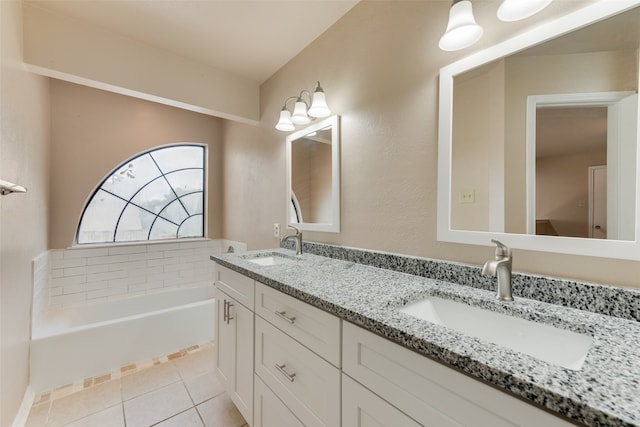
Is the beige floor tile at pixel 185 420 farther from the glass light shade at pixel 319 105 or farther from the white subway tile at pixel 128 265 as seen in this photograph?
the glass light shade at pixel 319 105

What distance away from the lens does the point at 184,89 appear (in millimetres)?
2062

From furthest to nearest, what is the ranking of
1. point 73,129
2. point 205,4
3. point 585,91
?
point 73,129 < point 205,4 < point 585,91

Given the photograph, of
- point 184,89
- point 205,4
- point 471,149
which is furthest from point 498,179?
point 184,89

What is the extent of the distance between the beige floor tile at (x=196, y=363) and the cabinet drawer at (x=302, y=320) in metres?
1.16

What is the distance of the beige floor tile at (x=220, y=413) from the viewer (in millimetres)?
1496

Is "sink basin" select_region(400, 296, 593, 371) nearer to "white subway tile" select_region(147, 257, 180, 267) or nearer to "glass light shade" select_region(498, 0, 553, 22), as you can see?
"glass light shade" select_region(498, 0, 553, 22)

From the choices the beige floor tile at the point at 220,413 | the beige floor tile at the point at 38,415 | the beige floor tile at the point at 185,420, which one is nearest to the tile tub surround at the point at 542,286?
the beige floor tile at the point at 220,413

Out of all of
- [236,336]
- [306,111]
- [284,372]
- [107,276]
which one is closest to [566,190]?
[284,372]

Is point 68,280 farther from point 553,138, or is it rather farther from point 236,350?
point 553,138

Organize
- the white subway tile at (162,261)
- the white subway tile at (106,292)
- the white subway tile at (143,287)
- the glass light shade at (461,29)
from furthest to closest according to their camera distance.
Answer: the white subway tile at (162,261) < the white subway tile at (143,287) < the white subway tile at (106,292) < the glass light shade at (461,29)

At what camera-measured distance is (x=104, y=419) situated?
1.51 metres

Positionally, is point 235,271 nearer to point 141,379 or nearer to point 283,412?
point 283,412

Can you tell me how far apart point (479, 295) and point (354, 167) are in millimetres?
941

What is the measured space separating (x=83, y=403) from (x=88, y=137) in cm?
230
